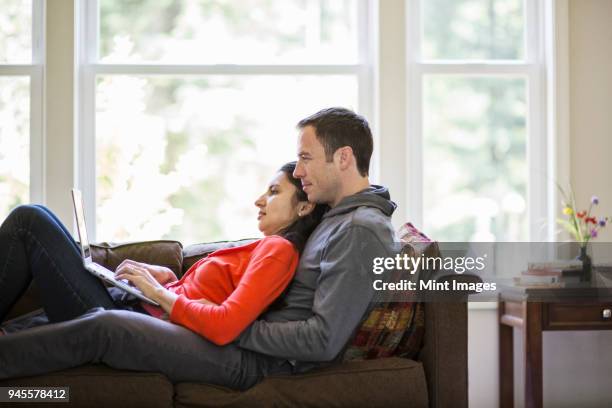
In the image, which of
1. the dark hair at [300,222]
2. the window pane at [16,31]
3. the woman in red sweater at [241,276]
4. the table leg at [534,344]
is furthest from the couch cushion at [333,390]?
the window pane at [16,31]

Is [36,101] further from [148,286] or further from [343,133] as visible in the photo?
[343,133]

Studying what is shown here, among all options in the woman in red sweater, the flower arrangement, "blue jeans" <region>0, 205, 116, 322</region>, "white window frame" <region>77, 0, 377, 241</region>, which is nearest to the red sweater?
the woman in red sweater

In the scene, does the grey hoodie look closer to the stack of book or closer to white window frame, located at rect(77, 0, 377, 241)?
the stack of book

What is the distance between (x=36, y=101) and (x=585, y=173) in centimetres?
271

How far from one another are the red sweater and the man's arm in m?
0.08

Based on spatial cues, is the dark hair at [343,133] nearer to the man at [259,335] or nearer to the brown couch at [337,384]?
the man at [259,335]

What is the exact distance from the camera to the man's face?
2414mm

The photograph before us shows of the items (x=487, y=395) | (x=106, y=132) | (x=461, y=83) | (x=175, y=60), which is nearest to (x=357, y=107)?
(x=461, y=83)

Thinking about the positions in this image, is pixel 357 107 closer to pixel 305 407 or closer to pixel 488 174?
pixel 488 174

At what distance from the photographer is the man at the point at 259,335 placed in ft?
7.04

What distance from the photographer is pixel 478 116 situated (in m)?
3.95

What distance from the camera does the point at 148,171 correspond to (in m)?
3.88

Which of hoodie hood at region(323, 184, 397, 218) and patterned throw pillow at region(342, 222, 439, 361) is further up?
hoodie hood at region(323, 184, 397, 218)
